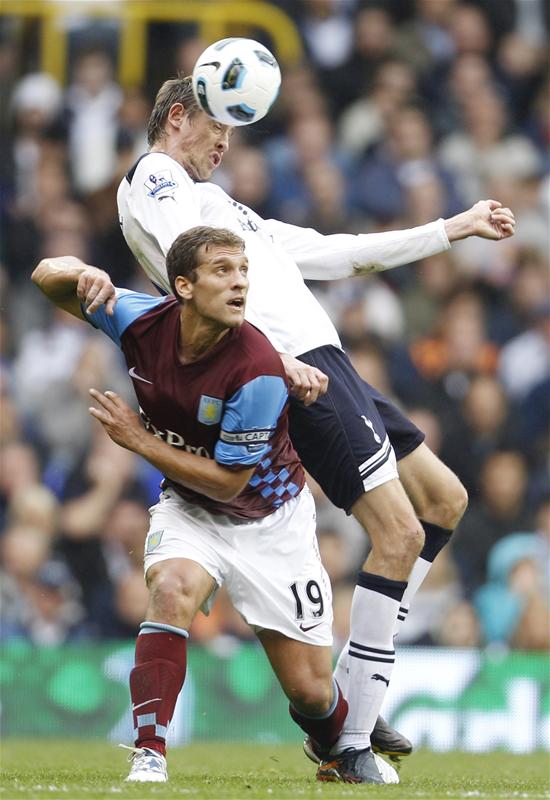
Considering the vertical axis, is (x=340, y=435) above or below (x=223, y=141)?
below

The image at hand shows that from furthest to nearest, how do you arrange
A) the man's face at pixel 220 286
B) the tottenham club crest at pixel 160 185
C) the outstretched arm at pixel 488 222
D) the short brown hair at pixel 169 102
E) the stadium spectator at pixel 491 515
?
the stadium spectator at pixel 491 515, the outstretched arm at pixel 488 222, the short brown hair at pixel 169 102, the tottenham club crest at pixel 160 185, the man's face at pixel 220 286

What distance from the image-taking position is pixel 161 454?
5.66 meters

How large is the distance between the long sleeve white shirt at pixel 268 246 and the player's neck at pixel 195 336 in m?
0.44

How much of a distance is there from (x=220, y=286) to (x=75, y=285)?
0.68 meters

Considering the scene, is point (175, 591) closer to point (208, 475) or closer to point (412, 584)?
point (208, 475)

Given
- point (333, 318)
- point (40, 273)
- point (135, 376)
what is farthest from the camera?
point (333, 318)

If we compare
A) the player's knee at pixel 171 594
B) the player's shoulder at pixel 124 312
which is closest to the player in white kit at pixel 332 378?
the player's shoulder at pixel 124 312

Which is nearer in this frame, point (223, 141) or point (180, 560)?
point (180, 560)

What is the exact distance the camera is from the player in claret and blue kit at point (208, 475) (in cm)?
562

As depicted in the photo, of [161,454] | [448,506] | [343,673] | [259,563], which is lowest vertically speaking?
[343,673]

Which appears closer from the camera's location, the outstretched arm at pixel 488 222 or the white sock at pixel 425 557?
the outstretched arm at pixel 488 222

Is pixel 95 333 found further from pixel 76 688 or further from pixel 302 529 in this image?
pixel 302 529

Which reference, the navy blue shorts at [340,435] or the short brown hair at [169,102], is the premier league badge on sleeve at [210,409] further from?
the short brown hair at [169,102]

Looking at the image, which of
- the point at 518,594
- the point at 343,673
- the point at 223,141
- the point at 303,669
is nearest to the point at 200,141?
the point at 223,141
